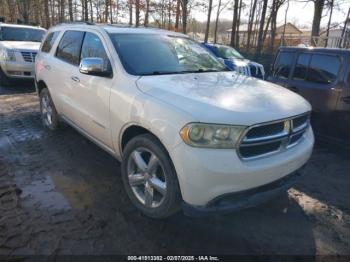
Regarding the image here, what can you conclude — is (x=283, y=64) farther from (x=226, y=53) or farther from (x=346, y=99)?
(x=226, y=53)

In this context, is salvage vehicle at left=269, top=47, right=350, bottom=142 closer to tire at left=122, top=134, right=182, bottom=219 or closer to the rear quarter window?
the rear quarter window

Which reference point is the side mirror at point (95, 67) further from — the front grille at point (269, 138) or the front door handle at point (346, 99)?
the front door handle at point (346, 99)

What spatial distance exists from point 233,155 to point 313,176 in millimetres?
2346

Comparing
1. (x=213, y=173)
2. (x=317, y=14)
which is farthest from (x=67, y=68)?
(x=317, y=14)

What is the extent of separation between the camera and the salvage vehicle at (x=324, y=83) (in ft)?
15.8

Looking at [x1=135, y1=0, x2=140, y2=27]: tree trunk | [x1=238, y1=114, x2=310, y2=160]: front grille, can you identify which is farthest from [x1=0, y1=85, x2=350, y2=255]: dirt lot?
[x1=135, y1=0, x2=140, y2=27]: tree trunk

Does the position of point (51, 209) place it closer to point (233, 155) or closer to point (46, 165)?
point (46, 165)

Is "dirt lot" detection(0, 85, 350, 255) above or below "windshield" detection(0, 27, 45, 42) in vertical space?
below

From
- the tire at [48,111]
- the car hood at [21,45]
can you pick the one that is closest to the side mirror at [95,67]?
the tire at [48,111]

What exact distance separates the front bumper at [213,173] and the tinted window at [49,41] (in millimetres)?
3799

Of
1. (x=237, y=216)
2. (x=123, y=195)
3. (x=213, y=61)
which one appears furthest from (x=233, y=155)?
(x=213, y=61)

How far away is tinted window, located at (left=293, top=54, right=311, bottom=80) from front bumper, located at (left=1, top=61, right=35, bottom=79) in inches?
300

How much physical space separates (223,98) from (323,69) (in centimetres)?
308

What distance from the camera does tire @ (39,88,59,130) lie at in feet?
17.6
